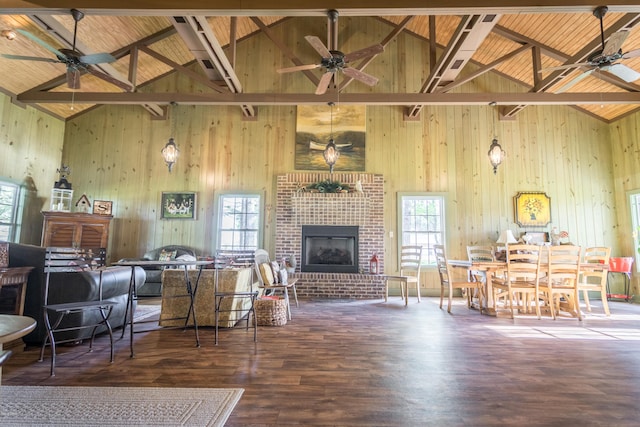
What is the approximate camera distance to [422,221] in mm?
6824

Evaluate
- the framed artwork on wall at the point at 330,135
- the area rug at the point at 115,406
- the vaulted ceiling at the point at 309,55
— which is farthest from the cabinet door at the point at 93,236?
the area rug at the point at 115,406

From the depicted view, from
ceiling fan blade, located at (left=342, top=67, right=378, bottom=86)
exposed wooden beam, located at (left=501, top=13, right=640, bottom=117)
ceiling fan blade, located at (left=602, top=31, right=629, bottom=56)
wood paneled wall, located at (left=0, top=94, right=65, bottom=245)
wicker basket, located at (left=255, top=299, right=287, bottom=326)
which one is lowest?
wicker basket, located at (left=255, top=299, right=287, bottom=326)

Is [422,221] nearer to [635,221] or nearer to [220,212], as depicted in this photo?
[635,221]

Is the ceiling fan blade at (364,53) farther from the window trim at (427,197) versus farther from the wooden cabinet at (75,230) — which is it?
the wooden cabinet at (75,230)

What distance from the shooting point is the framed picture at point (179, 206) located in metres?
6.84

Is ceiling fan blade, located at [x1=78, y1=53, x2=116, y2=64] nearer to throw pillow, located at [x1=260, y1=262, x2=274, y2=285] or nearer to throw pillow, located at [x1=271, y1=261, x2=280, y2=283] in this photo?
throw pillow, located at [x1=260, y1=262, x2=274, y2=285]

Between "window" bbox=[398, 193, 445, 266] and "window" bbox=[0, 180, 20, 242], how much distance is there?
7.43 metres

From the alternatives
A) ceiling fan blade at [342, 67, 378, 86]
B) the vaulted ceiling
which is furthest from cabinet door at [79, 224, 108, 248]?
ceiling fan blade at [342, 67, 378, 86]

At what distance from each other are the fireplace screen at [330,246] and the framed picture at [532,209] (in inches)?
136

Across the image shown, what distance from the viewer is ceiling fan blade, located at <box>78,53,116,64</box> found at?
3.69 meters

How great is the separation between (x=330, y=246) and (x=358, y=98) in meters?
2.95

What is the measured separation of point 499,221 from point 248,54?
6581 millimetres

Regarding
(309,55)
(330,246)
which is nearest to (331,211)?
(330,246)

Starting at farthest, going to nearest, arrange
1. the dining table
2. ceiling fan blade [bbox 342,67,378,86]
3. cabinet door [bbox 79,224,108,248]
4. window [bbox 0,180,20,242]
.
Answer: cabinet door [bbox 79,224,108,248], window [bbox 0,180,20,242], the dining table, ceiling fan blade [bbox 342,67,378,86]
